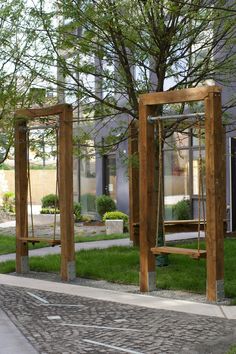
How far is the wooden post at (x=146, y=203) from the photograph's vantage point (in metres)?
9.59

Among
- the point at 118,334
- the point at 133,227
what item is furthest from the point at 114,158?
the point at 118,334

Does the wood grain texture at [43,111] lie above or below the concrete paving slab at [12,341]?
above

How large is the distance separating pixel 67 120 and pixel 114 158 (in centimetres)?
1353

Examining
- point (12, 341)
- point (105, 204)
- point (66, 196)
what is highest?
point (66, 196)

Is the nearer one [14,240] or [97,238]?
[97,238]

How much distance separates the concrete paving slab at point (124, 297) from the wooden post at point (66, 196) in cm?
44

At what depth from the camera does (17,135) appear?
39.1 ft

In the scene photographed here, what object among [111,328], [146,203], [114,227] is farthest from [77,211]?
[111,328]

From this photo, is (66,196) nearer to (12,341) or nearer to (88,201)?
(12,341)

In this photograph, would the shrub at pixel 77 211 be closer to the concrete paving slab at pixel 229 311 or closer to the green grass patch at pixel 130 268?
the green grass patch at pixel 130 268

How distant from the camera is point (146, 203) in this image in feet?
31.6

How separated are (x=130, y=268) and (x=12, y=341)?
4.91 m

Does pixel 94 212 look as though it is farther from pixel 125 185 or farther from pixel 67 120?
pixel 67 120

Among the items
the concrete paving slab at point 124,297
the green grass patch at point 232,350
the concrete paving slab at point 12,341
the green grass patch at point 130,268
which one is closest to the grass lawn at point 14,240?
the green grass patch at point 130,268
